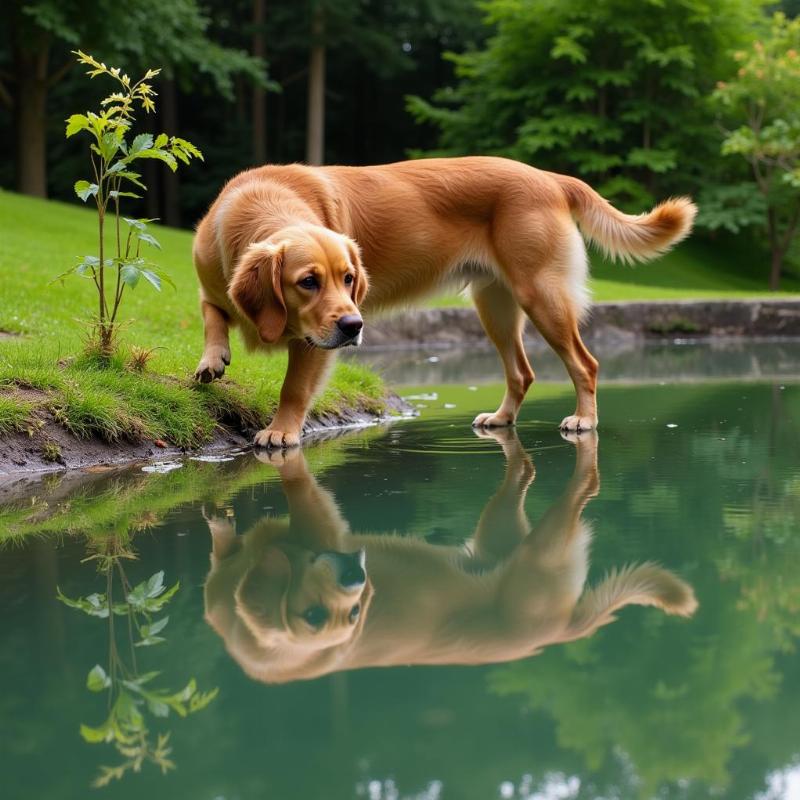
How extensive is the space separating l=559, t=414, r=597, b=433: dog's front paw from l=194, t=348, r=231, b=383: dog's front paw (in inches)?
68.6

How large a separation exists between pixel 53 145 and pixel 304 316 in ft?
92.9

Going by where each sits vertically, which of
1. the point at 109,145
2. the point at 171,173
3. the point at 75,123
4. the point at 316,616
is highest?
the point at 75,123

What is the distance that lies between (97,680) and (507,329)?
4380 mm

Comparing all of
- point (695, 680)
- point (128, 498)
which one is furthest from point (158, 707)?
point (128, 498)

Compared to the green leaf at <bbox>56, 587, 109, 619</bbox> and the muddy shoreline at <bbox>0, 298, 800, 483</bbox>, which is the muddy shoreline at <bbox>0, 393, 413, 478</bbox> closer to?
the green leaf at <bbox>56, 587, 109, 619</bbox>

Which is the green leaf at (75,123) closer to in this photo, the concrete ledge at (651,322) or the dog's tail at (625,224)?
the dog's tail at (625,224)

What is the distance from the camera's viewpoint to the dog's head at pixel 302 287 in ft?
14.7

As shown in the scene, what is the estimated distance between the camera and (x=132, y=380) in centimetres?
507

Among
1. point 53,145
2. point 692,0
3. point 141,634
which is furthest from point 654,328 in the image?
point 53,145

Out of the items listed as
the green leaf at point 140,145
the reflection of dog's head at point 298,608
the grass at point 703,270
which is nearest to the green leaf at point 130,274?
the green leaf at point 140,145

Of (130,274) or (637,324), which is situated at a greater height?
(130,274)

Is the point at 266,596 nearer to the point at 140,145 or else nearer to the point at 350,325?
the point at 350,325

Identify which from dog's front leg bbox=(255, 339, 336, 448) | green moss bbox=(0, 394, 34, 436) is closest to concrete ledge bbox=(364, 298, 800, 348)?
dog's front leg bbox=(255, 339, 336, 448)

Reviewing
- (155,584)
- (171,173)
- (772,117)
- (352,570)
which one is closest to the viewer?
(155,584)
